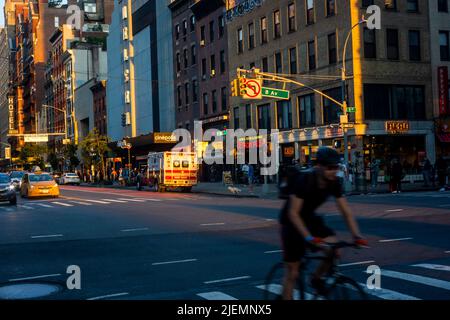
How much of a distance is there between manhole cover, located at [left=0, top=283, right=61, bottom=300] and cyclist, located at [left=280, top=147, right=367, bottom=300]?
4019mm

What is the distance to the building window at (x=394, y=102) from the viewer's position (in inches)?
1432

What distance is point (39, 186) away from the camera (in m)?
34.3

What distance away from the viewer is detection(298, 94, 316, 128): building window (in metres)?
39.6

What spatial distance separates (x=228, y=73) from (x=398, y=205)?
28591 millimetres

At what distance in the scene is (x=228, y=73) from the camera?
159 feet

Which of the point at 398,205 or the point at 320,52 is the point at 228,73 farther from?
the point at 398,205

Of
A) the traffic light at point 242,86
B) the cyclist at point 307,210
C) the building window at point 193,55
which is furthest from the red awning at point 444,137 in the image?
the cyclist at point 307,210

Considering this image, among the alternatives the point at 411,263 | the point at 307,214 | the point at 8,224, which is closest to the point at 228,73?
the point at 8,224

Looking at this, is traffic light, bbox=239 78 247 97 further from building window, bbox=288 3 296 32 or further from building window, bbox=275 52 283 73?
building window, bbox=275 52 283 73

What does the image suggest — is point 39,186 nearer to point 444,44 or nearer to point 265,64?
point 265,64

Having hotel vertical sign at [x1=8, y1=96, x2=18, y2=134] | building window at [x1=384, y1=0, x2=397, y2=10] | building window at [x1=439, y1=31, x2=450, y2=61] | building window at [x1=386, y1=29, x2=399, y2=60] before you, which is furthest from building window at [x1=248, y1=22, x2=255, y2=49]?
hotel vertical sign at [x1=8, y1=96, x2=18, y2=134]

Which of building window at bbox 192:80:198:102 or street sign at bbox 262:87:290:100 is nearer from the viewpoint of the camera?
street sign at bbox 262:87:290:100

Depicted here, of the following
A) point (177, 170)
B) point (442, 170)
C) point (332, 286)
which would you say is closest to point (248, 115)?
point (177, 170)

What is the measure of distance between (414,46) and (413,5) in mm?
2680
